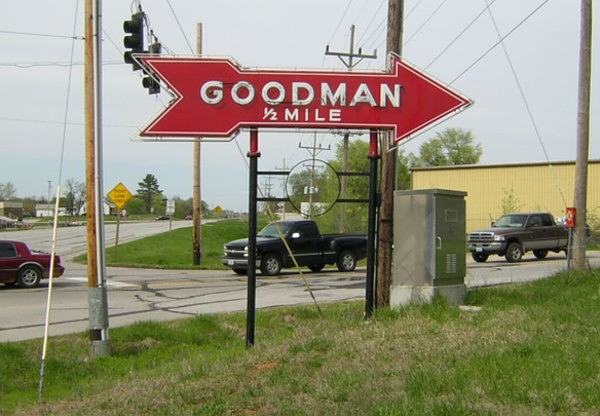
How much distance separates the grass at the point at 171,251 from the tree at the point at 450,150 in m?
36.2

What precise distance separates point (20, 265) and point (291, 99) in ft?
44.5

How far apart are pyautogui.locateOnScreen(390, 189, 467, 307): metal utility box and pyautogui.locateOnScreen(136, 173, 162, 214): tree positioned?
16501 cm

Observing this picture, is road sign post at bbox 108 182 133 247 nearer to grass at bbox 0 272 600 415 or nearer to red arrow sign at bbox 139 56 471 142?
grass at bbox 0 272 600 415

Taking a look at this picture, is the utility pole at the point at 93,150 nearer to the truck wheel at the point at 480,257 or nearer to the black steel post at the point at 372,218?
the black steel post at the point at 372,218

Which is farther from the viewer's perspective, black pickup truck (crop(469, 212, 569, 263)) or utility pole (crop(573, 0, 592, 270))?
black pickup truck (crop(469, 212, 569, 263))

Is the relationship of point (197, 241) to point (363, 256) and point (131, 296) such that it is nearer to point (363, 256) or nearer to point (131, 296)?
point (363, 256)

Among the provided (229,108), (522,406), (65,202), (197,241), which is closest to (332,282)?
(197,241)

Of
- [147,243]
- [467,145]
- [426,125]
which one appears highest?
[467,145]

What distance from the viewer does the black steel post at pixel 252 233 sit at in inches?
378

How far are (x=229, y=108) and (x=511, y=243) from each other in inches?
826

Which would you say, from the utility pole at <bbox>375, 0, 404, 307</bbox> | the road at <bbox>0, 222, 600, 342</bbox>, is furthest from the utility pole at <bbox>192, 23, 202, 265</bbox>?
the utility pole at <bbox>375, 0, 404, 307</bbox>

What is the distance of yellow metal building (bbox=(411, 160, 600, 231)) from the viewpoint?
4938cm

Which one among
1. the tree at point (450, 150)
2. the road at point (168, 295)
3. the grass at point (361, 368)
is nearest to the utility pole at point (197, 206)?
the road at point (168, 295)

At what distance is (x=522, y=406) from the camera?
16.4 ft
